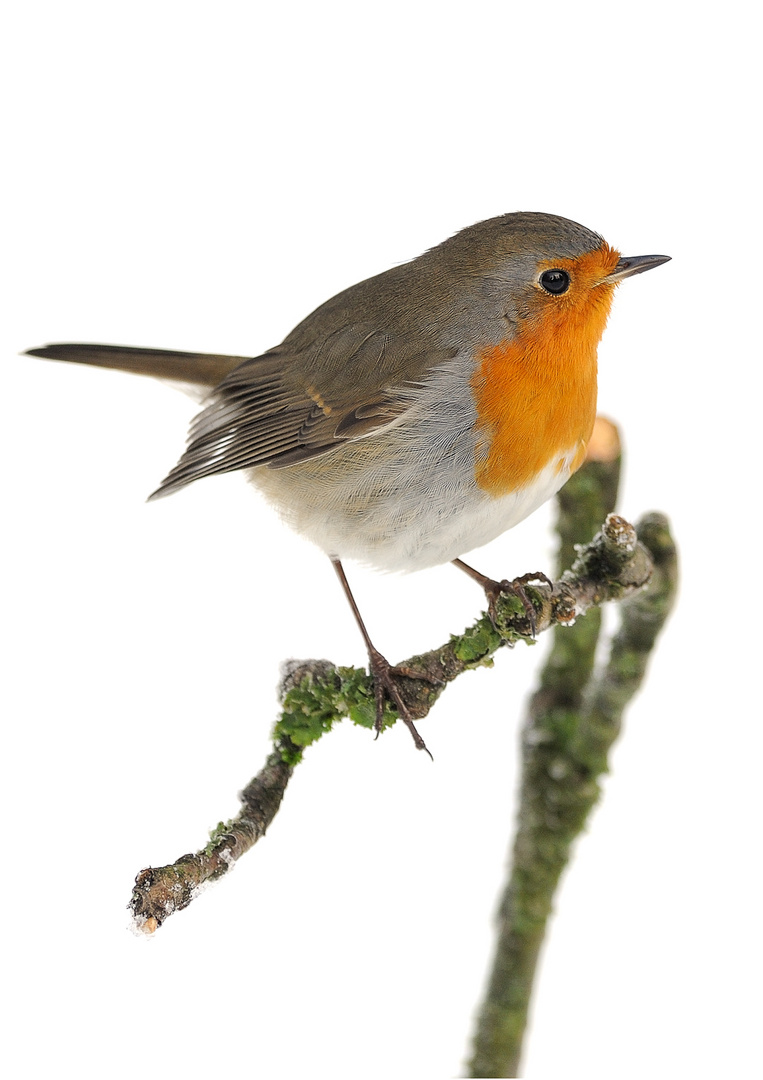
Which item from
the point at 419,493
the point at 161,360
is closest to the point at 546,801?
the point at 419,493

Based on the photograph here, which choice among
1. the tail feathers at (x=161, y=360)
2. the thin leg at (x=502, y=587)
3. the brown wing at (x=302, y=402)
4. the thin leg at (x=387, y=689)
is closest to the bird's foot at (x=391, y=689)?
the thin leg at (x=387, y=689)

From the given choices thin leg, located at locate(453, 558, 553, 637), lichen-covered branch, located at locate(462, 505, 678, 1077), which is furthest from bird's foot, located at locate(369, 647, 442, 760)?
lichen-covered branch, located at locate(462, 505, 678, 1077)

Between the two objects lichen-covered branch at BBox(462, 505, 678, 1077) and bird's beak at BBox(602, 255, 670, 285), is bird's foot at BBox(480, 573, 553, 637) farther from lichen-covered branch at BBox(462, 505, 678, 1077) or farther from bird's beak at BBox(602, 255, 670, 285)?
bird's beak at BBox(602, 255, 670, 285)

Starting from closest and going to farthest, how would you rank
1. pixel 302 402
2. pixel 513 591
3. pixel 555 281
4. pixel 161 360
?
pixel 555 281 → pixel 513 591 → pixel 302 402 → pixel 161 360

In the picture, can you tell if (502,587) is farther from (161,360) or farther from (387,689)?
(161,360)

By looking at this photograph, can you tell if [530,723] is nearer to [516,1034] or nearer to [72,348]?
[516,1034]

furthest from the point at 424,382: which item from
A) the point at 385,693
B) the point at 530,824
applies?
the point at 530,824

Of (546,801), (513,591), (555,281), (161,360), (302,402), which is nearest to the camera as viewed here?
(555,281)
